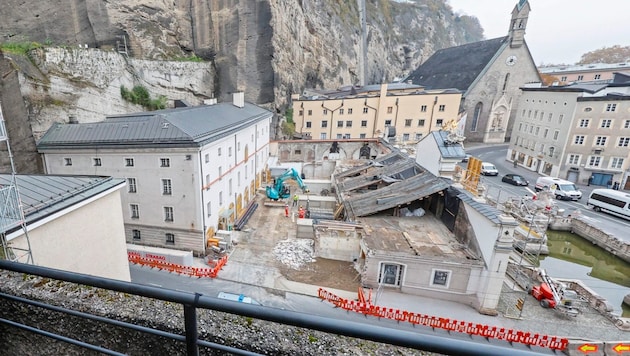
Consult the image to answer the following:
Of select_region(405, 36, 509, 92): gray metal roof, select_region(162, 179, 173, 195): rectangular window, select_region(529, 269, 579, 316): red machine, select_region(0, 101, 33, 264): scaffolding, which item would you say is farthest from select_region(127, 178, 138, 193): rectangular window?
select_region(405, 36, 509, 92): gray metal roof

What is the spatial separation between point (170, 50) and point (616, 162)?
4745 centimetres

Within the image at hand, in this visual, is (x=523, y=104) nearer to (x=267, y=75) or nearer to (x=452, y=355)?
(x=267, y=75)

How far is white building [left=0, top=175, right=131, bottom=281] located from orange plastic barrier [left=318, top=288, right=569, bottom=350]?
8696 millimetres

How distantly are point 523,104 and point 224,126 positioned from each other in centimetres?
3824

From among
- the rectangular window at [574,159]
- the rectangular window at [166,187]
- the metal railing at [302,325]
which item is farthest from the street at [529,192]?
the metal railing at [302,325]

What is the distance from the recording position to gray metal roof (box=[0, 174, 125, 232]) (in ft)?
22.5

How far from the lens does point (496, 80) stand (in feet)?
149

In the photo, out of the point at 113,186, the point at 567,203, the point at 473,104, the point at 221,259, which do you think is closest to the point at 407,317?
the point at 221,259

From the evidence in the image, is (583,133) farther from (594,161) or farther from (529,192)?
(529,192)

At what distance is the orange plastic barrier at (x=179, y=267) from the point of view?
14078 mm

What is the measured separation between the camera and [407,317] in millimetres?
11500

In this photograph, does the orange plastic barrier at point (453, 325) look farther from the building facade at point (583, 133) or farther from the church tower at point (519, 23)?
the church tower at point (519, 23)

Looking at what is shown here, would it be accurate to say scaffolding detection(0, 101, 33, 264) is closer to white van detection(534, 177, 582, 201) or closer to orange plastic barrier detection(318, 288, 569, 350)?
orange plastic barrier detection(318, 288, 569, 350)

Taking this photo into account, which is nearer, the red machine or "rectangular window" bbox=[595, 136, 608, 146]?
the red machine
